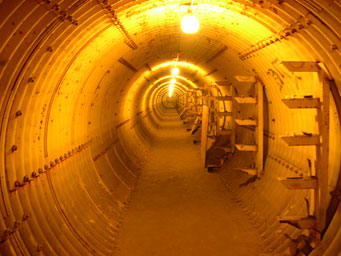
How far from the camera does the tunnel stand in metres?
3.83

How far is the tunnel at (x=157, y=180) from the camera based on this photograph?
3.83m

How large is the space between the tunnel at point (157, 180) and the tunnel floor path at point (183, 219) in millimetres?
38

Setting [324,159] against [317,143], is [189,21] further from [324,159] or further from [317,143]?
[324,159]

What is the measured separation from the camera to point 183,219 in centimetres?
691

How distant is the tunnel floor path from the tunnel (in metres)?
0.04

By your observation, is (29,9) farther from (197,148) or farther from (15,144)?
(197,148)

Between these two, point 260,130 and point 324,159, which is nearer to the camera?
point 324,159

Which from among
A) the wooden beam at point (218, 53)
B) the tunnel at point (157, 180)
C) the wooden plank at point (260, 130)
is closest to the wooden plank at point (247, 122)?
the tunnel at point (157, 180)

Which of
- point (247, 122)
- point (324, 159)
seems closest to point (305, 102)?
point (324, 159)

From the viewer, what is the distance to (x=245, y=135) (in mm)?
10188

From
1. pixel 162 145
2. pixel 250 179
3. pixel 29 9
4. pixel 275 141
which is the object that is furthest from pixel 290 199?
pixel 162 145

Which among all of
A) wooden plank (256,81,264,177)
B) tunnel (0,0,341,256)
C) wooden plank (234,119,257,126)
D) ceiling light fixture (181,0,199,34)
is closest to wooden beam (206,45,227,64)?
tunnel (0,0,341,256)

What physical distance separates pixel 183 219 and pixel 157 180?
3.19 m

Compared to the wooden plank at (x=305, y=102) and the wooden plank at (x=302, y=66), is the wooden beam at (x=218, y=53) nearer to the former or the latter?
the wooden plank at (x=302, y=66)
